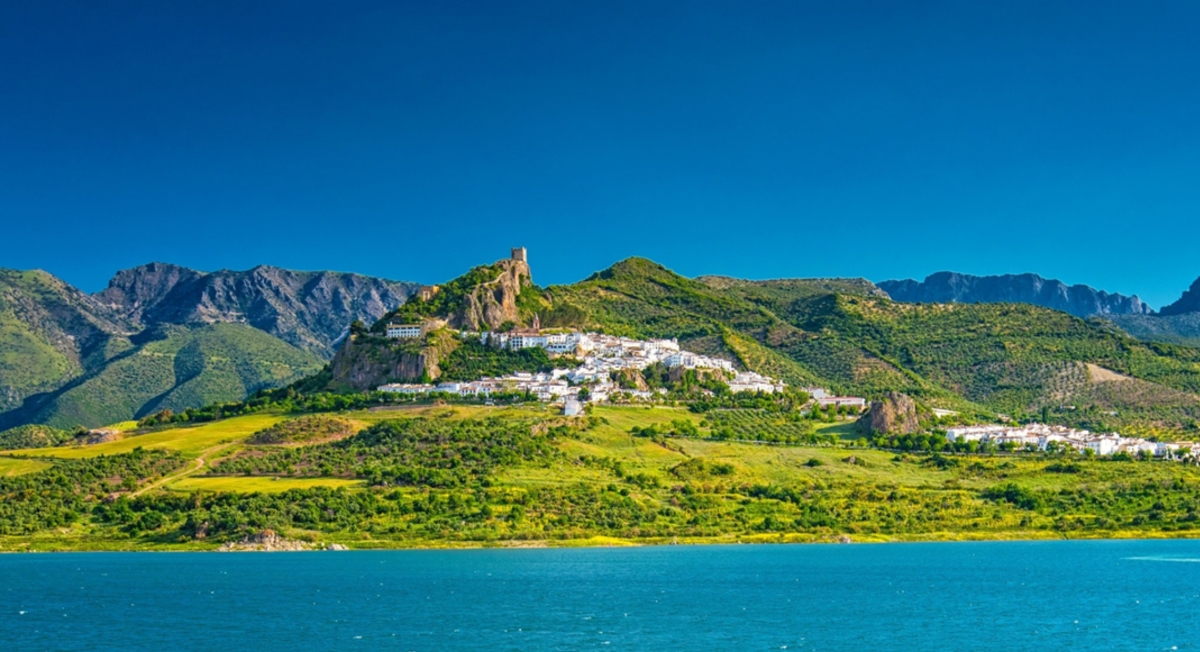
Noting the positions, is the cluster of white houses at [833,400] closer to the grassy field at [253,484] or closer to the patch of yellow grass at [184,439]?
the patch of yellow grass at [184,439]

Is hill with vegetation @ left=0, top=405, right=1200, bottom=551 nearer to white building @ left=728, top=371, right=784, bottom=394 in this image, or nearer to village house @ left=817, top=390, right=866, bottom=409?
village house @ left=817, top=390, right=866, bottom=409

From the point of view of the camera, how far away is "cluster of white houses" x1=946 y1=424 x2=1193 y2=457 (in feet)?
489

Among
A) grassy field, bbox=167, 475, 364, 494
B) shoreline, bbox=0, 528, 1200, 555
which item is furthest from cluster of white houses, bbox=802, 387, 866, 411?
grassy field, bbox=167, 475, 364, 494

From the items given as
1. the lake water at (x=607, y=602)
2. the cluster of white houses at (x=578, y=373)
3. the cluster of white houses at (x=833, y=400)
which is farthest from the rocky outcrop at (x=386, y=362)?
the lake water at (x=607, y=602)

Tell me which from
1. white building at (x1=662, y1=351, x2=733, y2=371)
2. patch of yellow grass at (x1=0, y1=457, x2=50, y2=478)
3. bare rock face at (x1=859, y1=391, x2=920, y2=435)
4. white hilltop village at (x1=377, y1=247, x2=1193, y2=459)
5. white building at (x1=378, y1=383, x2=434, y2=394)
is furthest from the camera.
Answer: white building at (x1=662, y1=351, x2=733, y2=371)

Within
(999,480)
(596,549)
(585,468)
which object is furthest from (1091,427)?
(596,549)

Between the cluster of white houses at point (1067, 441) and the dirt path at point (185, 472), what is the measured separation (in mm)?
86383

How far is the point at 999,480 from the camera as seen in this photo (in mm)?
130375

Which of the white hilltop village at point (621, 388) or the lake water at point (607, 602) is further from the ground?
the white hilltop village at point (621, 388)

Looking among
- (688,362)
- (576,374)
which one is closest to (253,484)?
(576,374)

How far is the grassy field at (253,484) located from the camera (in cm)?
11519

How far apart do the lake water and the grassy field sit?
15.4 meters

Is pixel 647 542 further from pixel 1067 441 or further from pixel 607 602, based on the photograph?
pixel 1067 441

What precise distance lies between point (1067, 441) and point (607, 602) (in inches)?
4050
